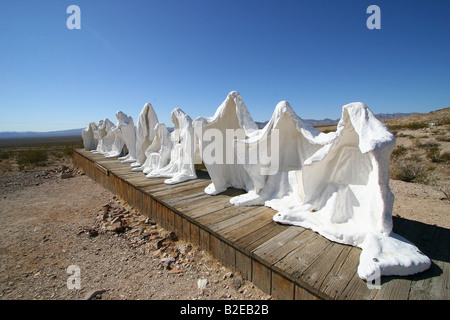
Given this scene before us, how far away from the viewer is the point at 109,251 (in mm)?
3854

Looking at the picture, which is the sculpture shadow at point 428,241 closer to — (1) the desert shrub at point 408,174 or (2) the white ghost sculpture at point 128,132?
(1) the desert shrub at point 408,174

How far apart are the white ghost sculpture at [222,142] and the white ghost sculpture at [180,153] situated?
1.21 m

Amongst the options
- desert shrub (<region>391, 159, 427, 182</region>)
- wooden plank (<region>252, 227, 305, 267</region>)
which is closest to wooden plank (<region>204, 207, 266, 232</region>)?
wooden plank (<region>252, 227, 305, 267</region>)

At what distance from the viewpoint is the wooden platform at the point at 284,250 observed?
1.86m

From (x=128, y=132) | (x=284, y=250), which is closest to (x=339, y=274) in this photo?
(x=284, y=250)

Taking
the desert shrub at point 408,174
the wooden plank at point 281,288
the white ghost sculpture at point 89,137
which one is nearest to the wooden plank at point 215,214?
the wooden plank at point 281,288

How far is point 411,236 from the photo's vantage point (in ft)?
9.07

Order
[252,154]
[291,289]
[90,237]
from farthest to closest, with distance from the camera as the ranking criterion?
[90,237] → [252,154] → [291,289]

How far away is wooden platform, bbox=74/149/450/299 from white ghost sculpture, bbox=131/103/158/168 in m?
3.51

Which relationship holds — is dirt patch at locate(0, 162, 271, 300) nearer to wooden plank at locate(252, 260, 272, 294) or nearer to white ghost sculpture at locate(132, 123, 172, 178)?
wooden plank at locate(252, 260, 272, 294)
